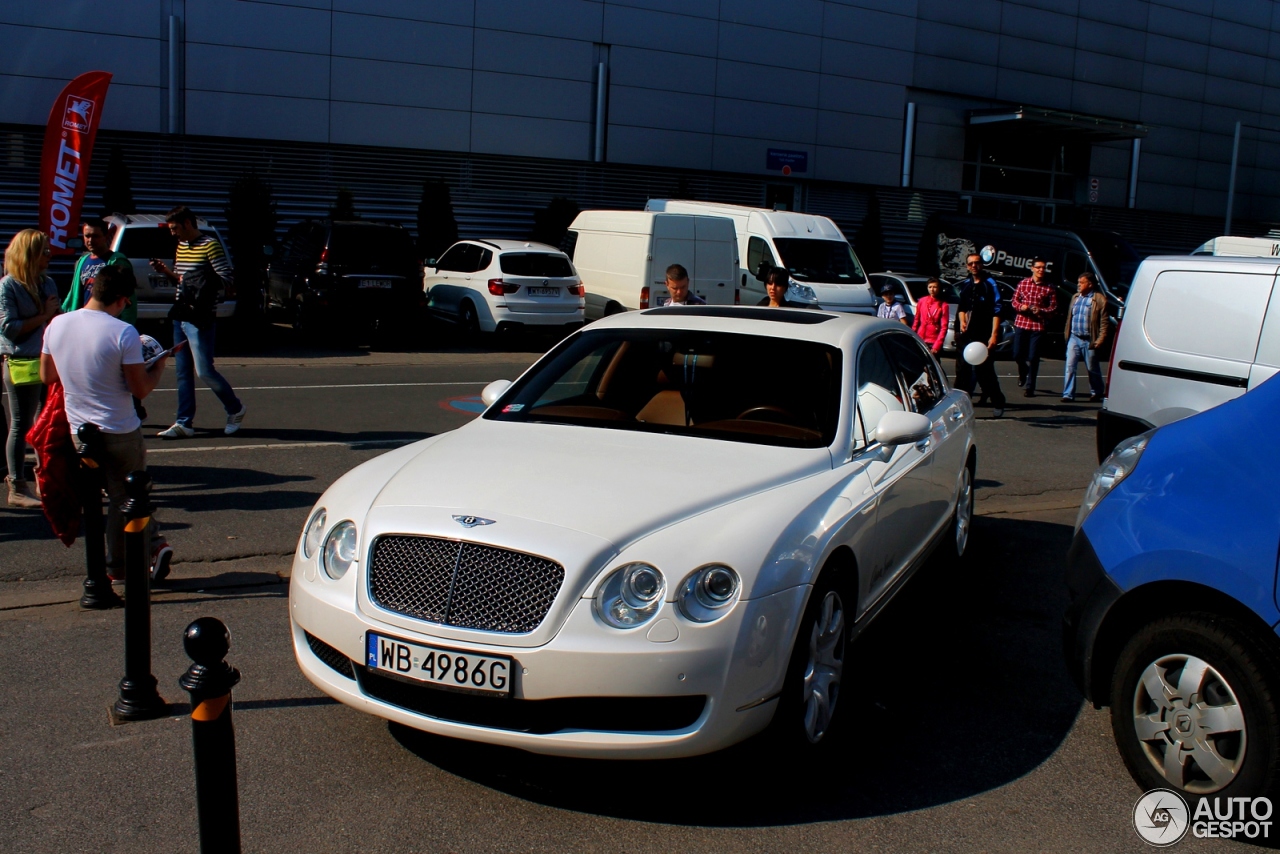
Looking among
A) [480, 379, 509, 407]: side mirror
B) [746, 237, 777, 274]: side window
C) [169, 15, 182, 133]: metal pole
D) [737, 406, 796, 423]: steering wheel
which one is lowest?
[480, 379, 509, 407]: side mirror

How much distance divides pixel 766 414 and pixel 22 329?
5039 millimetres

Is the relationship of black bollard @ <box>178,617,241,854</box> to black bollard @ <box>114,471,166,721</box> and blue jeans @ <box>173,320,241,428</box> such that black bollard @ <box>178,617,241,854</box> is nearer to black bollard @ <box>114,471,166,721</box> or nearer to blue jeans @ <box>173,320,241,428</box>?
black bollard @ <box>114,471,166,721</box>

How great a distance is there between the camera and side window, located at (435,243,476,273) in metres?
18.7

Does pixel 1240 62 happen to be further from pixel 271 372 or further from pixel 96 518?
pixel 96 518

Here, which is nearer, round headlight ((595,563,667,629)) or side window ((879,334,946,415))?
round headlight ((595,563,667,629))

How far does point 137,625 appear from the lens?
13.7 ft

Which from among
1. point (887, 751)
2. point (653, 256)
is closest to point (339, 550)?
point (887, 751)

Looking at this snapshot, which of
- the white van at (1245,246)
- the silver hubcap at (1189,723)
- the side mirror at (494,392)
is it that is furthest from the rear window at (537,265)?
the silver hubcap at (1189,723)

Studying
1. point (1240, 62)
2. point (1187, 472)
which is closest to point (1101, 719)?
point (1187, 472)

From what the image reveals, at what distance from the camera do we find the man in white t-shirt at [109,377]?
5508mm

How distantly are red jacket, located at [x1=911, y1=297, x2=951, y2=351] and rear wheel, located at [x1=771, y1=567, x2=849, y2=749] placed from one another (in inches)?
362

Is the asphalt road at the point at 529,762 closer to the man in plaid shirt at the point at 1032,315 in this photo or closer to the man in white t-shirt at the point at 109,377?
the man in white t-shirt at the point at 109,377

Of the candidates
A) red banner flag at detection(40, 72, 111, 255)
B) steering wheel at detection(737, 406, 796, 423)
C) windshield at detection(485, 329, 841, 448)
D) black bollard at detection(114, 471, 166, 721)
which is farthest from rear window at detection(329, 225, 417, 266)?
black bollard at detection(114, 471, 166, 721)

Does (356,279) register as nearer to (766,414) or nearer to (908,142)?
(766,414)
